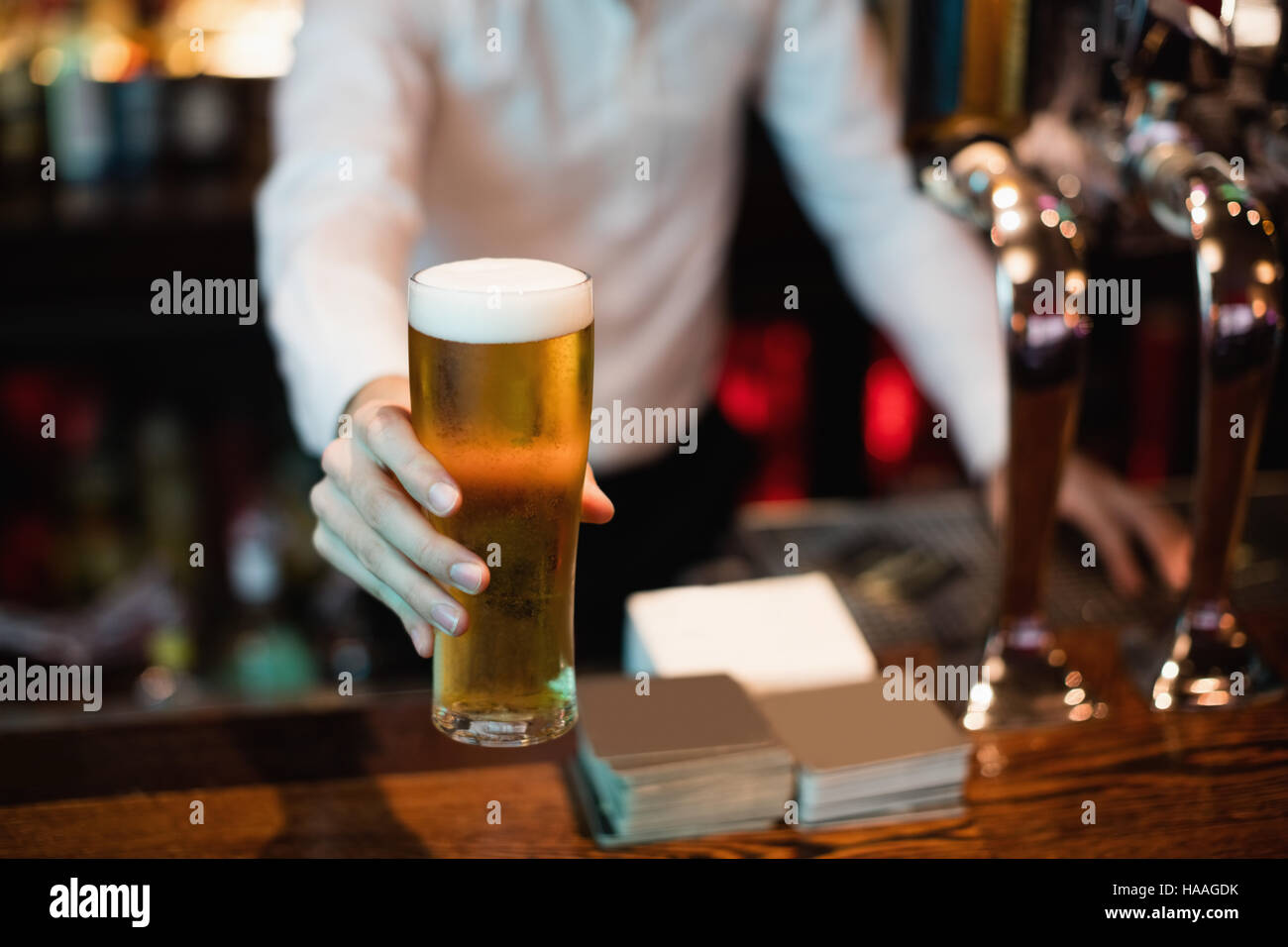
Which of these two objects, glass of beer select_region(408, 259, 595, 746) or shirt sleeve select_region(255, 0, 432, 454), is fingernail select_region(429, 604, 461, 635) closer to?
glass of beer select_region(408, 259, 595, 746)

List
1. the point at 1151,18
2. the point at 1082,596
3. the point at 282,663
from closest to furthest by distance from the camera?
the point at 1151,18 → the point at 1082,596 → the point at 282,663

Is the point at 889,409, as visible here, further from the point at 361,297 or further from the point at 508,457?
the point at 508,457

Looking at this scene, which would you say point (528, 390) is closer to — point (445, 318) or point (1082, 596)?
point (445, 318)

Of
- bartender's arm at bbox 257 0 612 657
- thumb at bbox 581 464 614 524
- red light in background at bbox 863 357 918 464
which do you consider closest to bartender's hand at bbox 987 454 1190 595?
thumb at bbox 581 464 614 524

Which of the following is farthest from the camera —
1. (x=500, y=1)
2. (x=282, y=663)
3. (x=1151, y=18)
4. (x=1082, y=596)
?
(x=282, y=663)

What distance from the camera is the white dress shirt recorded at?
1.53 metres

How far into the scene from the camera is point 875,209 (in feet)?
6.67

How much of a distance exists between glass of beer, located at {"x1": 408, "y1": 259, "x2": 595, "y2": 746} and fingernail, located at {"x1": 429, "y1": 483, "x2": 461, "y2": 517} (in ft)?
0.12

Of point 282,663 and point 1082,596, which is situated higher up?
point 1082,596

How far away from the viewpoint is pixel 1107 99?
4.06 ft
